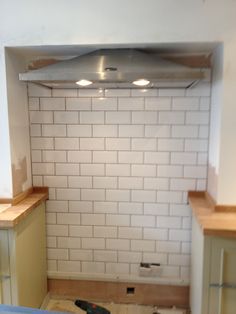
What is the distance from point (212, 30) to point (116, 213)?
4.59 feet

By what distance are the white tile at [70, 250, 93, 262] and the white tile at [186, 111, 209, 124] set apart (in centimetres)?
126

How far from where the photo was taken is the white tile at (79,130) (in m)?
2.12

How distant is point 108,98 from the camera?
2088 millimetres

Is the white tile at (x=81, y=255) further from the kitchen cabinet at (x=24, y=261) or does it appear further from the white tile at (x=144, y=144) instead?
the white tile at (x=144, y=144)

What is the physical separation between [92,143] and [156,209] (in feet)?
2.27

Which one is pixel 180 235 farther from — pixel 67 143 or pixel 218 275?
pixel 67 143

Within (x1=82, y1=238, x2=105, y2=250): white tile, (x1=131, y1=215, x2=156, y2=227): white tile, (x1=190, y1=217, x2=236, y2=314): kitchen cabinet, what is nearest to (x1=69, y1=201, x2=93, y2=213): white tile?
(x1=82, y1=238, x2=105, y2=250): white tile

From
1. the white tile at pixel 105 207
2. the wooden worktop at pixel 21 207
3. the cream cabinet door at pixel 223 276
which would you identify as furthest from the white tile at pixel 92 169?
the cream cabinet door at pixel 223 276

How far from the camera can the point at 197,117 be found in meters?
2.04

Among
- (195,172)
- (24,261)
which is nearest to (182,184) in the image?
(195,172)

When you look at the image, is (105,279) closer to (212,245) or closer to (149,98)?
(212,245)

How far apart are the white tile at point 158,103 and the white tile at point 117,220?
2.76 feet

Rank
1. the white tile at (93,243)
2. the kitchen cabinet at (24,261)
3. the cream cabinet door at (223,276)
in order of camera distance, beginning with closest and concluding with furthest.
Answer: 1. the cream cabinet door at (223,276)
2. the kitchen cabinet at (24,261)
3. the white tile at (93,243)

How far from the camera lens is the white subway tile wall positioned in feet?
6.79
